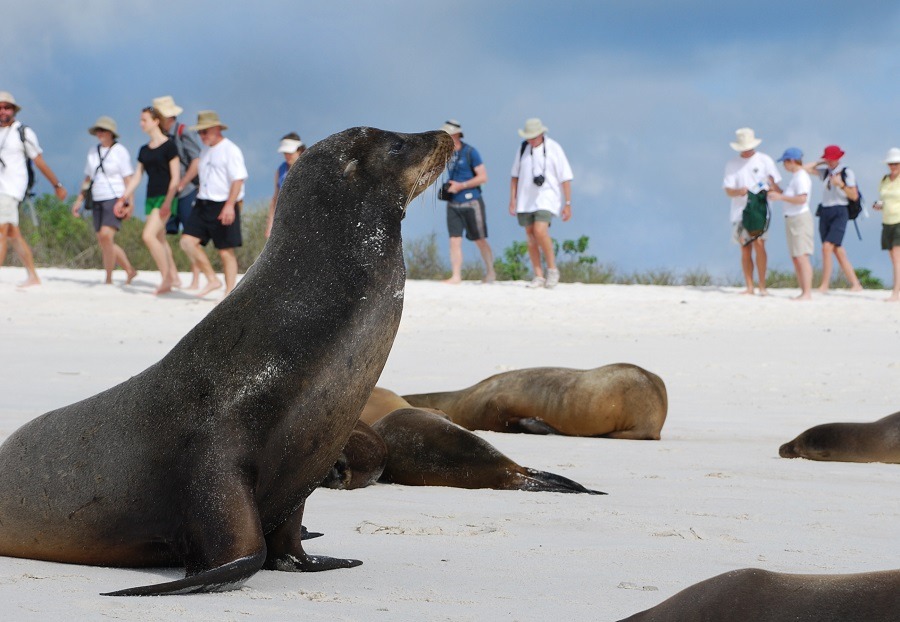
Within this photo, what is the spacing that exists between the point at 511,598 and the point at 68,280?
16.3 metres

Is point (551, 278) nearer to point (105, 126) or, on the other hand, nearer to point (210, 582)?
point (105, 126)

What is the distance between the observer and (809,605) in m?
2.38

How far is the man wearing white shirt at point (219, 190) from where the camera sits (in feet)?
53.6

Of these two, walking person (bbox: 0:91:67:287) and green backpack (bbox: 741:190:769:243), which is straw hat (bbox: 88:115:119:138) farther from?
green backpack (bbox: 741:190:769:243)

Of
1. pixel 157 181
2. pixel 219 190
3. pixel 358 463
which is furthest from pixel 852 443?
pixel 157 181

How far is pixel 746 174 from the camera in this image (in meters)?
17.7

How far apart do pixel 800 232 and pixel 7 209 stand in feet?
35.4

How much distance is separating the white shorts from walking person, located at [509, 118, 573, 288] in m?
6.78

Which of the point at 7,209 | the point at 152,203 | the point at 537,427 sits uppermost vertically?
the point at 152,203

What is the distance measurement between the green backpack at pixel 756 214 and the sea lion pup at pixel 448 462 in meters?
12.1

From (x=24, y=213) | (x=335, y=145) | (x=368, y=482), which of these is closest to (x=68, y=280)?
(x=24, y=213)

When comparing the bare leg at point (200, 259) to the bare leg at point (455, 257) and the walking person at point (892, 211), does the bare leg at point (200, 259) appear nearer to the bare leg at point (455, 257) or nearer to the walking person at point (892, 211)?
the bare leg at point (455, 257)

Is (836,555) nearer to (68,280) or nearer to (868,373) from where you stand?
(868,373)

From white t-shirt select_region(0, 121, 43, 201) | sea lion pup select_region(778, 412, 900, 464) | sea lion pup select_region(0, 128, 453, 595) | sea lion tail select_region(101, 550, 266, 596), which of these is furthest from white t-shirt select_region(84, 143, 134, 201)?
sea lion tail select_region(101, 550, 266, 596)
